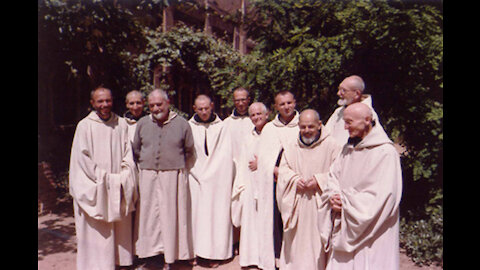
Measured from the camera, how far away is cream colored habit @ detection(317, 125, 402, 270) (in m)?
2.92

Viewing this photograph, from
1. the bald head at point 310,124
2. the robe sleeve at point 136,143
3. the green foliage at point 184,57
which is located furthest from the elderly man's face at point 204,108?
the green foliage at point 184,57

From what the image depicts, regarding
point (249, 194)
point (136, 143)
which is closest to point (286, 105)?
point (249, 194)

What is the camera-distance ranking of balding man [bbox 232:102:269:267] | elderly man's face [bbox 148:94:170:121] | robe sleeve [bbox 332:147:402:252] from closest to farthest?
robe sleeve [bbox 332:147:402:252] < elderly man's face [bbox 148:94:170:121] < balding man [bbox 232:102:269:267]

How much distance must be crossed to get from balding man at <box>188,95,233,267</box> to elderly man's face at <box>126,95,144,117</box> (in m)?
0.83

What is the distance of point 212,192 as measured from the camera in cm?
493

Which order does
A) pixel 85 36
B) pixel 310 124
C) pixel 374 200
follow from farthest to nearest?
1. pixel 85 36
2. pixel 310 124
3. pixel 374 200

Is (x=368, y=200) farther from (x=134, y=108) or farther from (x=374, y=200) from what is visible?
(x=134, y=108)

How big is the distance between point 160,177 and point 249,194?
117 cm

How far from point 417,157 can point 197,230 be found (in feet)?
11.5

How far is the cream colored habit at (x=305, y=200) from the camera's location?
3.83m

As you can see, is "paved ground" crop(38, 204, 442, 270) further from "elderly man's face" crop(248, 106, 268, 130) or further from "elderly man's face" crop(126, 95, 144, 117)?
"elderly man's face" crop(126, 95, 144, 117)

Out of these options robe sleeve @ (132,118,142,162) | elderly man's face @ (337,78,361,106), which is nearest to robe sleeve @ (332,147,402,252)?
elderly man's face @ (337,78,361,106)

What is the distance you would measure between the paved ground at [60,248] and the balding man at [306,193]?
1.33m
